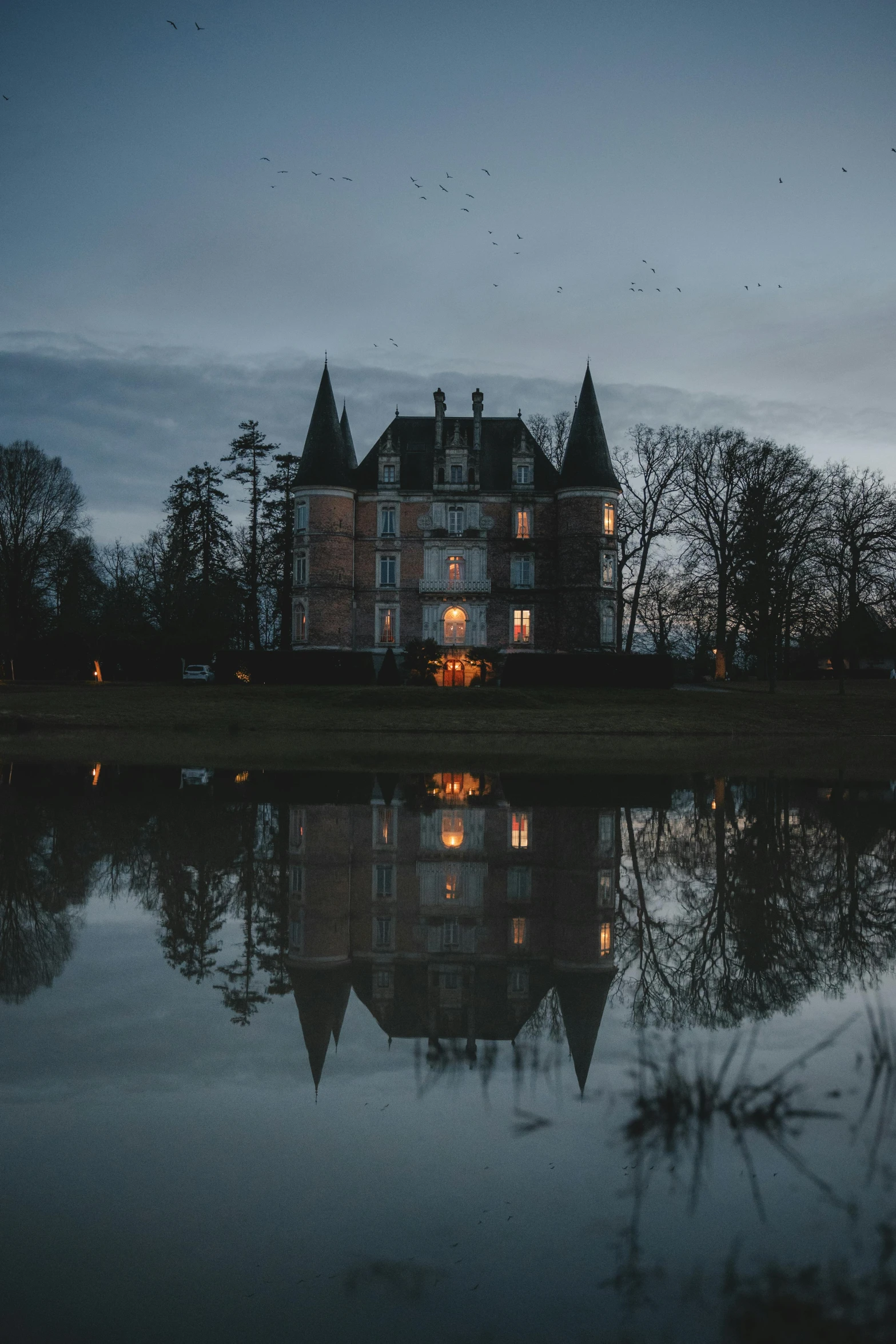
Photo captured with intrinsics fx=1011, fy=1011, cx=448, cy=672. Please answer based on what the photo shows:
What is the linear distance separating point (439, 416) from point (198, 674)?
60.2ft

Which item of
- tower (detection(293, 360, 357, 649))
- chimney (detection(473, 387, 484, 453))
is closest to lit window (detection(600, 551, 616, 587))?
chimney (detection(473, 387, 484, 453))

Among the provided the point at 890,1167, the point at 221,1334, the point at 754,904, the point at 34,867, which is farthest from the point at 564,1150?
the point at 34,867

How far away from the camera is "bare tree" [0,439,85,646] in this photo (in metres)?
58.5

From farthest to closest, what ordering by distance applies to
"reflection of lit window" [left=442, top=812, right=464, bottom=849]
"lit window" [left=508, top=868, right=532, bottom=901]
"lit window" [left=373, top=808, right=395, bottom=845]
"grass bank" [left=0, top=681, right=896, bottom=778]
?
"grass bank" [left=0, top=681, right=896, bottom=778], "lit window" [left=373, top=808, right=395, bottom=845], "reflection of lit window" [left=442, top=812, right=464, bottom=849], "lit window" [left=508, top=868, right=532, bottom=901]

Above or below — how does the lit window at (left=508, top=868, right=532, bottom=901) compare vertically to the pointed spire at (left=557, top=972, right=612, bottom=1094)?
above

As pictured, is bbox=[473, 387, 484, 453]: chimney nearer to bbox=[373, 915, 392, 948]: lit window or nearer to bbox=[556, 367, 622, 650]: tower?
bbox=[556, 367, 622, 650]: tower

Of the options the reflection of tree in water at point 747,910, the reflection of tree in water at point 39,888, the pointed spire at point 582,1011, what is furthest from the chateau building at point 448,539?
the pointed spire at point 582,1011

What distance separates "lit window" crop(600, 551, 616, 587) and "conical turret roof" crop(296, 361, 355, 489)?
13.7 meters

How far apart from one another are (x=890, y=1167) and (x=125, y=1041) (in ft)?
13.1

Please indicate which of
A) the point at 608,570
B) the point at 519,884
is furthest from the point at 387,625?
the point at 519,884

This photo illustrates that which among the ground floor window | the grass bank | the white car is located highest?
the ground floor window

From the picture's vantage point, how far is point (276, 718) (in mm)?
34781

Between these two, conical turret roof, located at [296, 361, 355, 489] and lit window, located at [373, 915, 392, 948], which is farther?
conical turret roof, located at [296, 361, 355, 489]

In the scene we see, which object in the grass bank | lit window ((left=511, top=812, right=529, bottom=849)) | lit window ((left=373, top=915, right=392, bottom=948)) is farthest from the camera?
the grass bank
